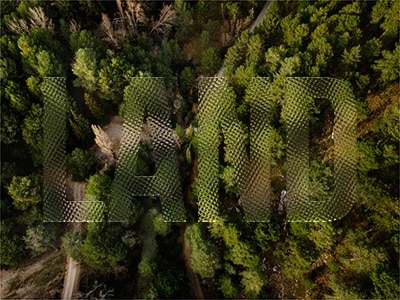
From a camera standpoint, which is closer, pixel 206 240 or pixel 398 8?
pixel 206 240

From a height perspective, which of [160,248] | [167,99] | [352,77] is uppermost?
[352,77]

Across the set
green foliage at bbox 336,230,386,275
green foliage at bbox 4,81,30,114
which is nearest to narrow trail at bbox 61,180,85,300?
green foliage at bbox 4,81,30,114

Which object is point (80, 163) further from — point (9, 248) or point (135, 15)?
point (135, 15)

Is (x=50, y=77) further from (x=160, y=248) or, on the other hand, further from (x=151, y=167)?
(x=160, y=248)

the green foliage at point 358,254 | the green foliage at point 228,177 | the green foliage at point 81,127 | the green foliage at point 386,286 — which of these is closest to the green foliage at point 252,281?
the green foliage at point 358,254

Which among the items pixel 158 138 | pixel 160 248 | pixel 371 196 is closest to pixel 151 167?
pixel 158 138
